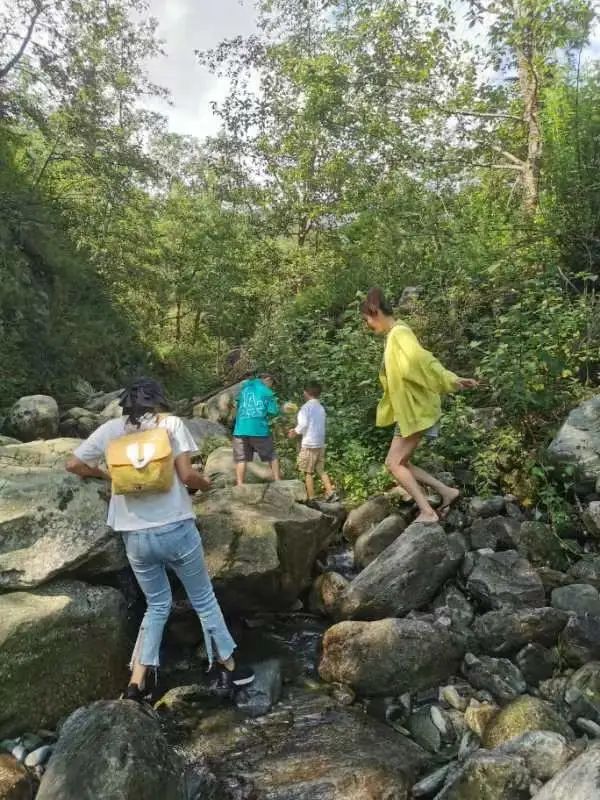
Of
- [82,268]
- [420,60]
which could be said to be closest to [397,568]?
[420,60]

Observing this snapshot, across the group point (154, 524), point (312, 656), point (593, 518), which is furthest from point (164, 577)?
point (593, 518)

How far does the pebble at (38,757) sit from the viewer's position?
374cm

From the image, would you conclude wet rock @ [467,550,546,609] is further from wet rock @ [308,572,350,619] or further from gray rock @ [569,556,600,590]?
wet rock @ [308,572,350,619]

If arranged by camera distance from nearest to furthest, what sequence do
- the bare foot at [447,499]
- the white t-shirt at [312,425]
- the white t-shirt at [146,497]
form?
the white t-shirt at [146,497] < the bare foot at [447,499] < the white t-shirt at [312,425]

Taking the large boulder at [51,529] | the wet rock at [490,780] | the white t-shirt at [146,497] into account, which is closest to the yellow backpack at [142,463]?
the white t-shirt at [146,497]

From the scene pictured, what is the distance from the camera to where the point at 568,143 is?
899cm

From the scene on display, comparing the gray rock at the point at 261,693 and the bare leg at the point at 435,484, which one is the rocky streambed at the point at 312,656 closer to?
the gray rock at the point at 261,693

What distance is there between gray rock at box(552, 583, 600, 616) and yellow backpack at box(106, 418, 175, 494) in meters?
3.47

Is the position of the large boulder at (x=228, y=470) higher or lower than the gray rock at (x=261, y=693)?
higher

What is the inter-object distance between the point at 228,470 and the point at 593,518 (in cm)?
508

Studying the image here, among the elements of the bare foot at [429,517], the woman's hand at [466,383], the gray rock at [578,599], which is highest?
the woman's hand at [466,383]

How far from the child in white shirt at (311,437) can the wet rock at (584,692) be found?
408 centimetres

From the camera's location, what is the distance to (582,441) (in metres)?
6.06

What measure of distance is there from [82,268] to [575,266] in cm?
1517
